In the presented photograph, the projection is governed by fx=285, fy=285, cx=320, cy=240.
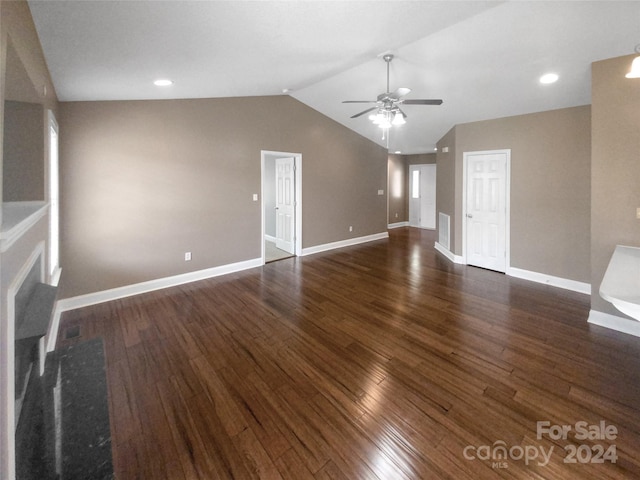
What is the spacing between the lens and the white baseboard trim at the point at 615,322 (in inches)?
110

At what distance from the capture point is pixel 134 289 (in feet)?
12.9

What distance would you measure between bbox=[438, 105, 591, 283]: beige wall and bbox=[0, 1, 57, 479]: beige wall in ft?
17.9

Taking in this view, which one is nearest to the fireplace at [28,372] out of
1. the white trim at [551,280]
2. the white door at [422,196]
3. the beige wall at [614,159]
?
the beige wall at [614,159]

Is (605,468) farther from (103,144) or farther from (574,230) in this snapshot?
(103,144)

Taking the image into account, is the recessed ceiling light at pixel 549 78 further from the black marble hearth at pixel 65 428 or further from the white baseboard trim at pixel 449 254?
the black marble hearth at pixel 65 428

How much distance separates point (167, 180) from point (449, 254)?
521 centimetres

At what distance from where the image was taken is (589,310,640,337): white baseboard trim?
2.80 meters

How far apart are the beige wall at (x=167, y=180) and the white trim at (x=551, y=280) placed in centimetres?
381

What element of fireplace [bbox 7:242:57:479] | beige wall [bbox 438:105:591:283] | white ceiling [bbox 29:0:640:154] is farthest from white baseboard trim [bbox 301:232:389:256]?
fireplace [bbox 7:242:57:479]

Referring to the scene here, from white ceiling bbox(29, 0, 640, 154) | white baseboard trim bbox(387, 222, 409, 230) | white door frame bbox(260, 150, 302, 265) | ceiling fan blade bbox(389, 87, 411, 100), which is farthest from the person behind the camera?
white baseboard trim bbox(387, 222, 409, 230)

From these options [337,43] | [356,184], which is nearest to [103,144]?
[337,43]

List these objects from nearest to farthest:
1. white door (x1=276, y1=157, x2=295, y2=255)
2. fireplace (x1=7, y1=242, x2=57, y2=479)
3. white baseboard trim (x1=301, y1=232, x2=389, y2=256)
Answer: fireplace (x1=7, y1=242, x2=57, y2=479) < white door (x1=276, y1=157, x2=295, y2=255) < white baseboard trim (x1=301, y1=232, x2=389, y2=256)

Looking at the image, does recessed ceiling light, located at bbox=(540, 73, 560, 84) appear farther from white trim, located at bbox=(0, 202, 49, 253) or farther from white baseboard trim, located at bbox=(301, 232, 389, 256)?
white trim, located at bbox=(0, 202, 49, 253)

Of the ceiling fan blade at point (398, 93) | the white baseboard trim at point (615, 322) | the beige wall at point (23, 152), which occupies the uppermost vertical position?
the ceiling fan blade at point (398, 93)
